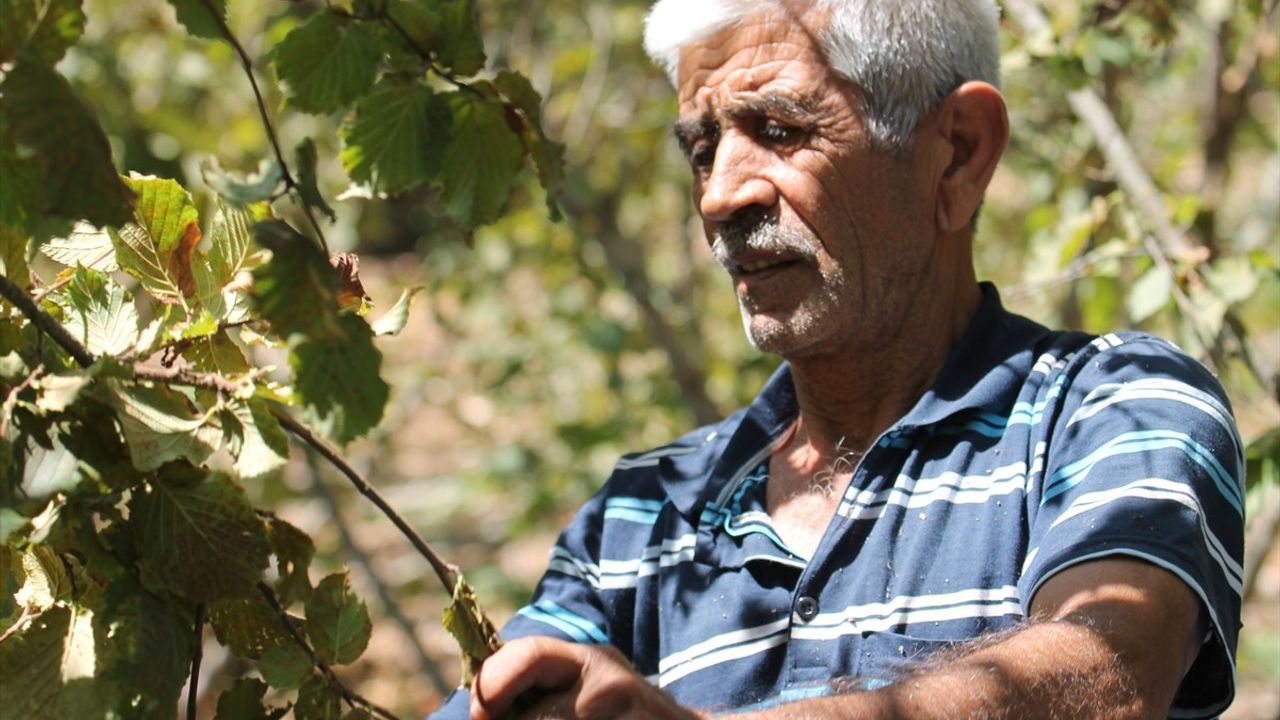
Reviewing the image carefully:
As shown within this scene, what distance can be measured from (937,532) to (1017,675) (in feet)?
1.48

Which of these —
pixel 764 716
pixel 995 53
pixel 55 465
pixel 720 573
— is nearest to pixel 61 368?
pixel 55 465

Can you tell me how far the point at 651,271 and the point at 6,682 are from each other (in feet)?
14.7

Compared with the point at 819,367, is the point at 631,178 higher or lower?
lower

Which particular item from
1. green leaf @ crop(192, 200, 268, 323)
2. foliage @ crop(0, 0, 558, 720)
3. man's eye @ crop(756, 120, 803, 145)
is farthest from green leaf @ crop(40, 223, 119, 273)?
man's eye @ crop(756, 120, 803, 145)

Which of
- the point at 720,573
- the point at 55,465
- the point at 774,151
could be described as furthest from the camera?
the point at 774,151

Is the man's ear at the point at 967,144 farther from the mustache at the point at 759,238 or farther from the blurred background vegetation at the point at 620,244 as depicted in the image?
the blurred background vegetation at the point at 620,244

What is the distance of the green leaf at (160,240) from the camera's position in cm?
157

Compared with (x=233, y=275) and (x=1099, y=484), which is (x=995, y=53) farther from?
(x=233, y=275)

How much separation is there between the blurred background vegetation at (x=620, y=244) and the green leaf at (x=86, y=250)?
79.2 inches

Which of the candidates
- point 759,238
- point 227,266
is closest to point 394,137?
point 227,266

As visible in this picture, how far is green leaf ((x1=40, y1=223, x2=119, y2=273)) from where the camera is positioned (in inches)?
63.7

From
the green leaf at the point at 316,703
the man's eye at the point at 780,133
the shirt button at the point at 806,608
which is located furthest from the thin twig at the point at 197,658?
the man's eye at the point at 780,133

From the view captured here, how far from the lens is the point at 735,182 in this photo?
221 cm

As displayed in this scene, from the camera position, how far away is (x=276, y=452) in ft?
4.70
